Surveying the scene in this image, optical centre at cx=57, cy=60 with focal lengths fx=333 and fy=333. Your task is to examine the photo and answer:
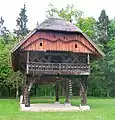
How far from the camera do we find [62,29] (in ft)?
80.0

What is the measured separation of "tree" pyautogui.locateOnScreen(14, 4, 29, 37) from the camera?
63219mm

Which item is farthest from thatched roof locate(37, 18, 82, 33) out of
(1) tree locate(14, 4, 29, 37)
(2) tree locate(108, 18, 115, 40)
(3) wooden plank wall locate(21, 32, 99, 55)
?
(1) tree locate(14, 4, 29, 37)

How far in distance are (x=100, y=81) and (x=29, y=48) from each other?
2748 centimetres

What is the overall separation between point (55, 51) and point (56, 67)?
1.36 meters

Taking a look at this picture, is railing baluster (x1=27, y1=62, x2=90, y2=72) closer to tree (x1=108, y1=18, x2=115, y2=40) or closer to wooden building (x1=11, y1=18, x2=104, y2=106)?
wooden building (x1=11, y1=18, x2=104, y2=106)

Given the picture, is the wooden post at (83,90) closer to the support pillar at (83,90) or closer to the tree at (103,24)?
the support pillar at (83,90)

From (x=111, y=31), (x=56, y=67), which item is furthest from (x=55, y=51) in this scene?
(x=111, y=31)

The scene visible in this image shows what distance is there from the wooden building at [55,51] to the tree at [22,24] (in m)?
37.8

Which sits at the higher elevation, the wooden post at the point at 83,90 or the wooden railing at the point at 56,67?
the wooden railing at the point at 56,67

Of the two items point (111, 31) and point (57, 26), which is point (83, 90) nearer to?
point (57, 26)

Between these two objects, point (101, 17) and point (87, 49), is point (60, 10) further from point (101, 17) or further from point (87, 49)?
point (87, 49)

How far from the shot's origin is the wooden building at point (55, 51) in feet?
77.5

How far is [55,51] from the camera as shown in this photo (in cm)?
2462

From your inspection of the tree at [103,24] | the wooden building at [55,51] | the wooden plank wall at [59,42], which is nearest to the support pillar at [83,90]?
the wooden building at [55,51]
